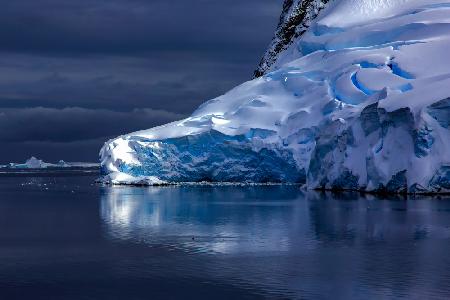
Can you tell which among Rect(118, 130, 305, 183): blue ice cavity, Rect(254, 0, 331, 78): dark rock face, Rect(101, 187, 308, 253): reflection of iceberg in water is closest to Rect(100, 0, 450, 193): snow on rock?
Rect(118, 130, 305, 183): blue ice cavity

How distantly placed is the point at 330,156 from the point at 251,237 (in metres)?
22.6

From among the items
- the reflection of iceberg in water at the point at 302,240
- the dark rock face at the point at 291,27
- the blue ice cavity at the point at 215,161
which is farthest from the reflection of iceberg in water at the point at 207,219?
the dark rock face at the point at 291,27

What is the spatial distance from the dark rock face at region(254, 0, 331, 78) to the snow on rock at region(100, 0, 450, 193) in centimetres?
960

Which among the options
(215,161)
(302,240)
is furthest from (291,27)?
(302,240)

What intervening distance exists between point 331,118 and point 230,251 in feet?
93.4

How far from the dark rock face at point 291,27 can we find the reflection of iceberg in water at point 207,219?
98.2ft

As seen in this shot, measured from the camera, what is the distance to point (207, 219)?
3173cm

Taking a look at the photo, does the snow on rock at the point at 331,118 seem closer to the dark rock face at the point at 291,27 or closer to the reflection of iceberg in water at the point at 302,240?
the reflection of iceberg in water at the point at 302,240

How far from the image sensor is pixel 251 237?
2500cm

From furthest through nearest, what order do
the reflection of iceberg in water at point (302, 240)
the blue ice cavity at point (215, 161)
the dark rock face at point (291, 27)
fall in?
the dark rock face at point (291, 27)
the blue ice cavity at point (215, 161)
the reflection of iceberg in water at point (302, 240)

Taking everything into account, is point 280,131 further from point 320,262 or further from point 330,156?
point 320,262

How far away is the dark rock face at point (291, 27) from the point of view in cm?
7594

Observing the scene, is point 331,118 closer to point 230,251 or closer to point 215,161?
point 215,161

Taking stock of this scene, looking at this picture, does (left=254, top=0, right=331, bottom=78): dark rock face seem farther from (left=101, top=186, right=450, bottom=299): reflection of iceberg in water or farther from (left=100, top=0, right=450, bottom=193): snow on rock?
(left=101, top=186, right=450, bottom=299): reflection of iceberg in water
